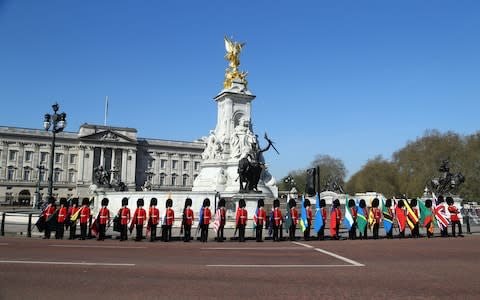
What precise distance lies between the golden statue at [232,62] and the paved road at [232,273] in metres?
34.3

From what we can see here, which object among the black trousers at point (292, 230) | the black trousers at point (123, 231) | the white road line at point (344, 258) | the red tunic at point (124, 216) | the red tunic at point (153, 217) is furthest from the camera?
the black trousers at point (292, 230)

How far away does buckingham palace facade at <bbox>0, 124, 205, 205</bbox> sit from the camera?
333 ft

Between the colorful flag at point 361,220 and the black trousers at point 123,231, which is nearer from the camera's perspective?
the black trousers at point 123,231

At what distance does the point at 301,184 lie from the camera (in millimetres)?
115562

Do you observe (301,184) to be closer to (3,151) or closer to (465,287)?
(3,151)

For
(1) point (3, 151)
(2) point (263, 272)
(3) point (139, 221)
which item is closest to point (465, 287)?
(2) point (263, 272)

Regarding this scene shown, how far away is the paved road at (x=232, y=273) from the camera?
25.2ft

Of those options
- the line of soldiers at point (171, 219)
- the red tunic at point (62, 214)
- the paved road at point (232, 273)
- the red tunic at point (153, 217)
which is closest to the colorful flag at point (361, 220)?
the line of soldiers at point (171, 219)

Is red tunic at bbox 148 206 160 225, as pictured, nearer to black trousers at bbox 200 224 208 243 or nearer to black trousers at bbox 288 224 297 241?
black trousers at bbox 200 224 208 243

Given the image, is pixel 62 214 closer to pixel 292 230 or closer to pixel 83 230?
pixel 83 230

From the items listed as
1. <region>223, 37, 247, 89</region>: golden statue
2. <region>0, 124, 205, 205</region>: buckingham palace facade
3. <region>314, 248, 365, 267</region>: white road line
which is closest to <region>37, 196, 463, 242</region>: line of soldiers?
<region>314, 248, 365, 267</region>: white road line

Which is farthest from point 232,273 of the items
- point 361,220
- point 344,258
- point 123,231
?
point 361,220

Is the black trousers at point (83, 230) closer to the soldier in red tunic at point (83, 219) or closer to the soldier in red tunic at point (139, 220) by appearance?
the soldier in red tunic at point (83, 219)

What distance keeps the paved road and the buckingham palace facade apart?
87.7 meters
